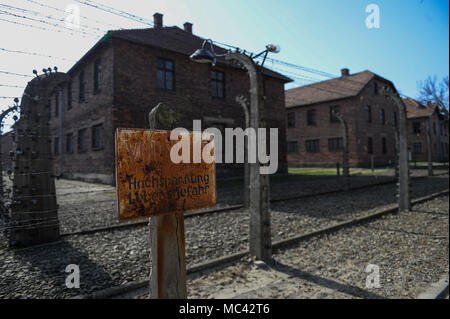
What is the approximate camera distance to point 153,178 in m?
1.31

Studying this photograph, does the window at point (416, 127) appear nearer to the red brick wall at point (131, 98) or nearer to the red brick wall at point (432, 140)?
the red brick wall at point (432, 140)

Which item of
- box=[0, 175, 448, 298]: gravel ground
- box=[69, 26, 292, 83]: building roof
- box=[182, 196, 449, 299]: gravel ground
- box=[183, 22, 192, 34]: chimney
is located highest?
box=[183, 22, 192, 34]: chimney

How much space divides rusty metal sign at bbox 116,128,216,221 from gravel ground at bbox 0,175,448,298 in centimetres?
114

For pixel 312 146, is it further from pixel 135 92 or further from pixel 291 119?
pixel 135 92

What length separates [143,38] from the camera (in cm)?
1248

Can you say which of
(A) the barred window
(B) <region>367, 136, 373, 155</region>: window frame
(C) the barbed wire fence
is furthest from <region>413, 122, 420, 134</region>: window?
(C) the barbed wire fence

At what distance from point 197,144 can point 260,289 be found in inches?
94.1

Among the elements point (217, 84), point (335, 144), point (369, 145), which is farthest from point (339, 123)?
point (217, 84)

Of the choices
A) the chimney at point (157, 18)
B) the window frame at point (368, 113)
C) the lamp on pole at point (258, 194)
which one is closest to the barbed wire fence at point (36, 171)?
the lamp on pole at point (258, 194)

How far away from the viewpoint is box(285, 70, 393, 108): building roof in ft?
89.4

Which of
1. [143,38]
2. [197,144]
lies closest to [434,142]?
[143,38]

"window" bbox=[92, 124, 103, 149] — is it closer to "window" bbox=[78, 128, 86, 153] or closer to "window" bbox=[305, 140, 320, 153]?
"window" bbox=[78, 128, 86, 153]
